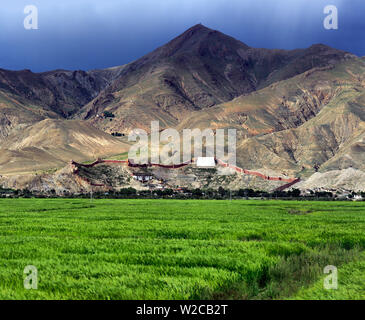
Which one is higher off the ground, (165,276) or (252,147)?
(252,147)

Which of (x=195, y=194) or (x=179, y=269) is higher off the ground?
(x=179, y=269)

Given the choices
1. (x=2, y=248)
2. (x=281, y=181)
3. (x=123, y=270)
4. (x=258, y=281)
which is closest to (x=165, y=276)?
(x=123, y=270)

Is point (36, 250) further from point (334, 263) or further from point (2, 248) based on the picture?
point (334, 263)

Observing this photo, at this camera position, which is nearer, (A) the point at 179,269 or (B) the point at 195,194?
(A) the point at 179,269

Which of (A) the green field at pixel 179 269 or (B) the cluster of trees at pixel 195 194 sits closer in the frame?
(A) the green field at pixel 179 269

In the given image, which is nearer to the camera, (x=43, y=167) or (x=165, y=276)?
(x=165, y=276)

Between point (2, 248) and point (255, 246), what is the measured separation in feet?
32.7

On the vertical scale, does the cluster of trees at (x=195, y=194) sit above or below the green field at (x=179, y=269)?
below

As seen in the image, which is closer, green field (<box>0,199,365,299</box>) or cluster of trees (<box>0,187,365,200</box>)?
green field (<box>0,199,365,299</box>)

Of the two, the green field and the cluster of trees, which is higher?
the green field

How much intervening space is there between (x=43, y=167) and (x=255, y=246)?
152 metres

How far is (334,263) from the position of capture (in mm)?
16594
